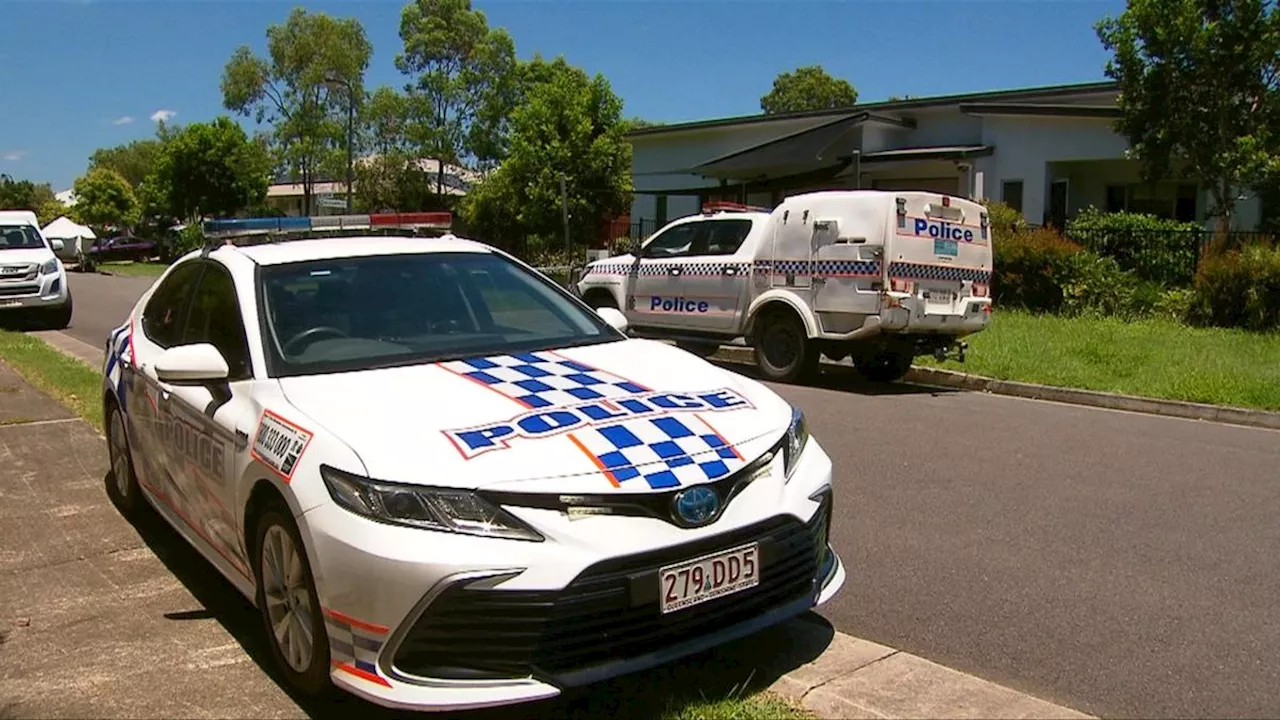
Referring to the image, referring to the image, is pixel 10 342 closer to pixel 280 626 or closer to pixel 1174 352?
pixel 280 626

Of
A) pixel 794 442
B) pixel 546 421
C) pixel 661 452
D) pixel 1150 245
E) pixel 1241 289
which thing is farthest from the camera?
pixel 1150 245

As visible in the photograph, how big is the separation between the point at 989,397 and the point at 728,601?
8.22 m

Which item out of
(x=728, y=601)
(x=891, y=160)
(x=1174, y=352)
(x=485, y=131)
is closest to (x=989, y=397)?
(x=1174, y=352)

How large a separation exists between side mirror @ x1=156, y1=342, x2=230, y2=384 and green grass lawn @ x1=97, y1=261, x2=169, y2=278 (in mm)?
37621

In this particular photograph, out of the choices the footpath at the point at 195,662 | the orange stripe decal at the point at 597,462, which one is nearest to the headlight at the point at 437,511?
the orange stripe decal at the point at 597,462

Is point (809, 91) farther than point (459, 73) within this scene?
Yes

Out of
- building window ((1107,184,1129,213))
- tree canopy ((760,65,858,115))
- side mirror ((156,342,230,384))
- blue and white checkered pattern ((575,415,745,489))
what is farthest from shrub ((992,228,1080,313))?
tree canopy ((760,65,858,115))

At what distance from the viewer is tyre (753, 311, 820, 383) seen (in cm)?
1191

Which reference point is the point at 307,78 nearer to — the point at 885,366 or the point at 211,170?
the point at 211,170

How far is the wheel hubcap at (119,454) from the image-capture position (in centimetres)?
594

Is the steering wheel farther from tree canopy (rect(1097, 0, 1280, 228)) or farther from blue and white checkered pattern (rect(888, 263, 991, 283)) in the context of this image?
tree canopy (rect(1097, 0, 1280, 228))

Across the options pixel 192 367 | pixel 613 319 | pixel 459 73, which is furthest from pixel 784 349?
pixel 459 73

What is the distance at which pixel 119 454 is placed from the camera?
6.11 metres

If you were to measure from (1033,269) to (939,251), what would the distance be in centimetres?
705
